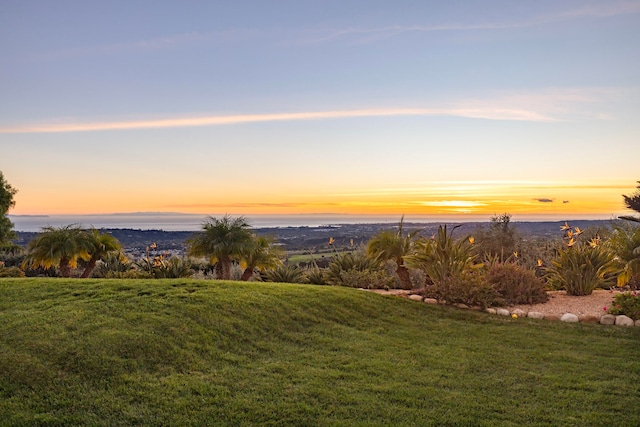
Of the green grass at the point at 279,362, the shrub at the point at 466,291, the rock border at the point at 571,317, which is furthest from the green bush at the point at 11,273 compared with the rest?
the rock border at the point at 571,317

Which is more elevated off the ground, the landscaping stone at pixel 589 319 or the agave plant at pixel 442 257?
the agave plant at pixel 442 257

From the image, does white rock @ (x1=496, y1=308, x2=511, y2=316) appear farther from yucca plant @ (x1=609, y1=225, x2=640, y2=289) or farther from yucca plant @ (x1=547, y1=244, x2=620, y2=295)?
yucca plant @ (x1=609, y1=225, x2=640, y2=289)

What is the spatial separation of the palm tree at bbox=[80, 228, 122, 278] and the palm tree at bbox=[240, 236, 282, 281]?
3.92 meters

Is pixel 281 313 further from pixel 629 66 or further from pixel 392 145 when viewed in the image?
pixel 629 66

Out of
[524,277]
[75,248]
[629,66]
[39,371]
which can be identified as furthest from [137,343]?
[629,66]

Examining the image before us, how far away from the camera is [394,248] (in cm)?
1374

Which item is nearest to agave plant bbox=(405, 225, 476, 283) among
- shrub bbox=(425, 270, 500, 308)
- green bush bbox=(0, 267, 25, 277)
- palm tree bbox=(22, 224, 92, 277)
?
shrub bbox=(425, 270, 500, 308)

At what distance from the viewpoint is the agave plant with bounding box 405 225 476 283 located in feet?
38.9

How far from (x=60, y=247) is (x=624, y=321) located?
44.2ft

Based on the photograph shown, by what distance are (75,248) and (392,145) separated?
11.2 metres

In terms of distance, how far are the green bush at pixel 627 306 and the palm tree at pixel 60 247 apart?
13065mm

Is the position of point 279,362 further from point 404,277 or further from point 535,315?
point 404,277

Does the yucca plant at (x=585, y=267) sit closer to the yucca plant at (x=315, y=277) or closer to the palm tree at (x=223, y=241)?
the yucca plant at (x=315, y=277)

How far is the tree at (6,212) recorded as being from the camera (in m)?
19.0
